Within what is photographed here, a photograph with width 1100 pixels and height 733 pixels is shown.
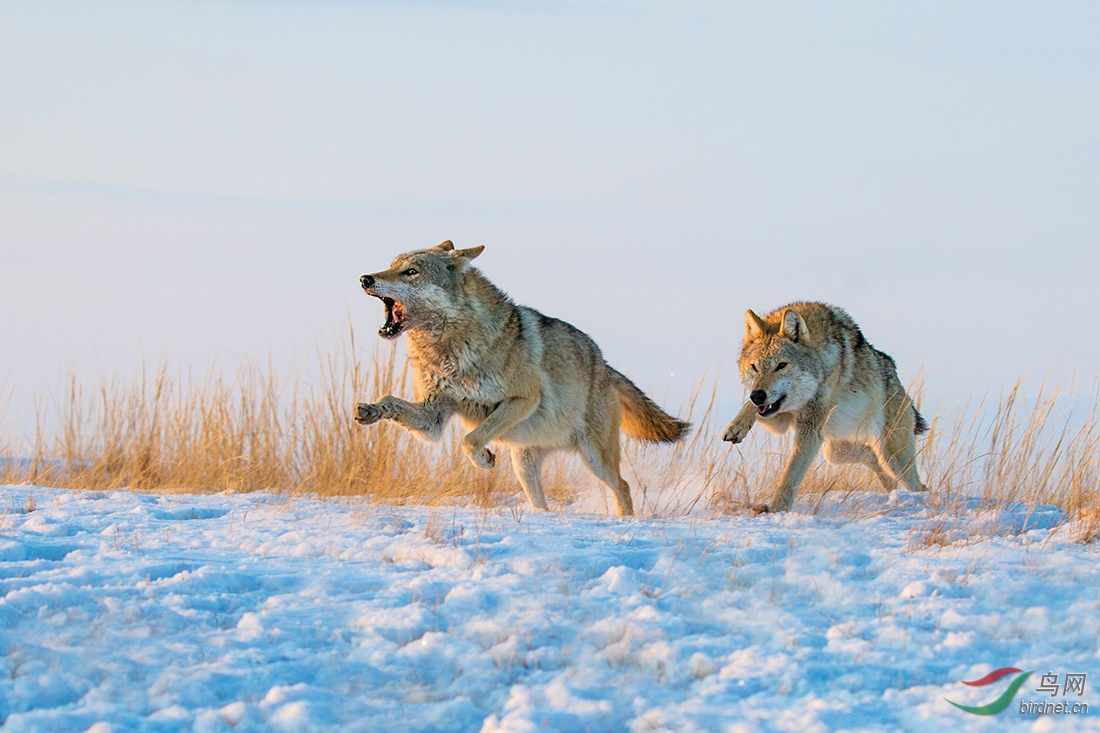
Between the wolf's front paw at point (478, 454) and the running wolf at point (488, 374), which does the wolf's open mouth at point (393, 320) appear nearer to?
the running wolf at point (488, 374)

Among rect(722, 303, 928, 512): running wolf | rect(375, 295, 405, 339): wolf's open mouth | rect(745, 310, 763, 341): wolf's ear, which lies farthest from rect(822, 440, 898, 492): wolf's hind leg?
rect(375, 295, 405, 339): wolf's open mouth

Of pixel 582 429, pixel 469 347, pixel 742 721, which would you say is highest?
pixel 469 347

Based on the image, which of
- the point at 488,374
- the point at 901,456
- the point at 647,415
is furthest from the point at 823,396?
the point at 488,374

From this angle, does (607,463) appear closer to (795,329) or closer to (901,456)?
(795,329)

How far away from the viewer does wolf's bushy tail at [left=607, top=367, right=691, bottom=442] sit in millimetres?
8430

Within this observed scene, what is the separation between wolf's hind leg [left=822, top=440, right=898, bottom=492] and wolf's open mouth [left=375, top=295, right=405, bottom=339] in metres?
3.51

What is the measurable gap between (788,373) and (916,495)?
146 cm

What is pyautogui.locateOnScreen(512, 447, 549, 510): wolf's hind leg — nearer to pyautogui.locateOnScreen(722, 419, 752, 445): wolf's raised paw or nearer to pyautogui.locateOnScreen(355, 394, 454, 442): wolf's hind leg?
pyautogui.locateOnScreen(355, 394, 454, 442): wolf's hind leg

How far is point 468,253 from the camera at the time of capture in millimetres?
7527

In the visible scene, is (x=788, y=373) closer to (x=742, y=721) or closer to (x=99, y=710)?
(x=742, y=721)

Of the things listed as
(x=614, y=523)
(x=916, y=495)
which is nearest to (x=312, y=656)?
(x=614, y=523)

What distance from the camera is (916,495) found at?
7.68 metres

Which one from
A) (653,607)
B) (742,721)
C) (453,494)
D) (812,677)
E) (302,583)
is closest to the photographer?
(742,721)

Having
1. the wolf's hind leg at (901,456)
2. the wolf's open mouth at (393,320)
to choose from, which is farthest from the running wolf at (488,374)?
the wolf's hind leg at (901,456)
